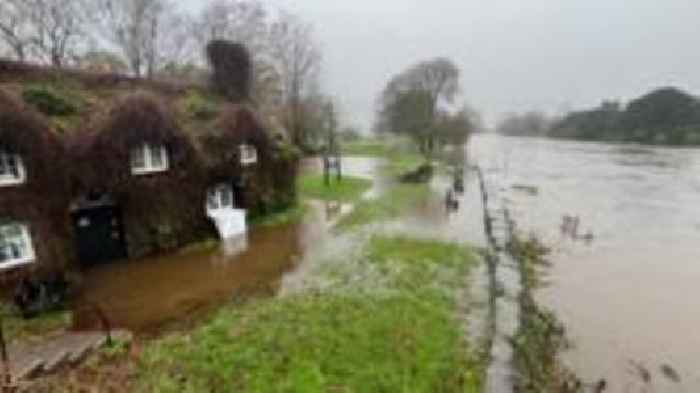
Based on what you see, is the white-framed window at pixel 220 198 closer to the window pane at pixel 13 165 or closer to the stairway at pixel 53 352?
the window pane at pixel 13 165

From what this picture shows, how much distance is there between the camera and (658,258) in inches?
818

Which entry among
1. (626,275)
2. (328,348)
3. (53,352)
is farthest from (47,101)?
(626,275)

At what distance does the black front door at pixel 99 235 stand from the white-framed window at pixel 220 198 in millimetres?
3926

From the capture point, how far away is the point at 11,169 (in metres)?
14.4

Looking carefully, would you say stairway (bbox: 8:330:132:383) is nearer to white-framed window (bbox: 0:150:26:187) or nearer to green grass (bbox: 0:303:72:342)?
green grass (bbox: 0:303:72:342)

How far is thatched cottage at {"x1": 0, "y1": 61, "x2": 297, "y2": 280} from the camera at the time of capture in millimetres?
14391

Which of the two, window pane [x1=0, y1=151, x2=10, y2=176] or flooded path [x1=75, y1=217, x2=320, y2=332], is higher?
window pane [x1=0, y1=151, x2=10, y2=176]

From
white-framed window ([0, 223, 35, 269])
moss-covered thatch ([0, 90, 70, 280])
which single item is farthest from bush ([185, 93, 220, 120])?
white-framed window ([0, 223, 35, 269])

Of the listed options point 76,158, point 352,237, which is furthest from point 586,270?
point 76,158

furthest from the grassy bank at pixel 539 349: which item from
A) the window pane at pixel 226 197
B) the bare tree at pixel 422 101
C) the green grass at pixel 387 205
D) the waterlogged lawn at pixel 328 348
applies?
the bare tree at pixel 422 101

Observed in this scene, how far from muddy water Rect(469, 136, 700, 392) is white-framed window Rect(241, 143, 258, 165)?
13079mm

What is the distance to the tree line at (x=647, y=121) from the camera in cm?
9288

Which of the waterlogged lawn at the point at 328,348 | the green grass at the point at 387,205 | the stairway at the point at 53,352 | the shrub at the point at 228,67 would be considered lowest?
the waterlogged lawn at the point at 328,348

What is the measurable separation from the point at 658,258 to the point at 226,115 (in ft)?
59.5
